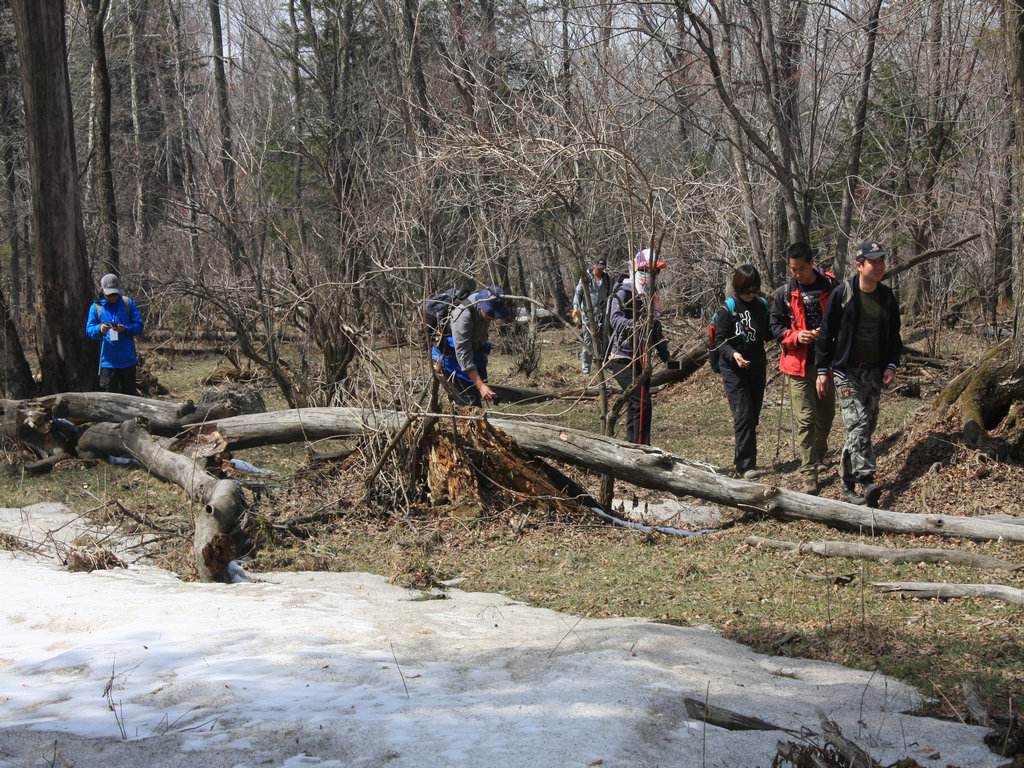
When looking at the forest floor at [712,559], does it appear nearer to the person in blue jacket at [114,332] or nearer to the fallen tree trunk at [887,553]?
the fallen tree trunk at [887,553]


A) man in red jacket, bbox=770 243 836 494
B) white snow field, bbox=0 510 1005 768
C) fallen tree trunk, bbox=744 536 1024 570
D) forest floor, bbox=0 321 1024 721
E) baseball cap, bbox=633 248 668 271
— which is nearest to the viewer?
white snow field, bbox=0 510 1005 768

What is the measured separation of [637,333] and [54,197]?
8.05 meters

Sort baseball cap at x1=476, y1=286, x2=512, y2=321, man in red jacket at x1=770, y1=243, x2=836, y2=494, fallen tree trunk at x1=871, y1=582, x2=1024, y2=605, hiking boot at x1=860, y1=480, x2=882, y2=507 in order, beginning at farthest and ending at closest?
baseball cap at x1=476, y1=286, x2=512, y2=321 → man in red jacket at x1=770, y1=243, x2=836, y2=494 → hiking boot at x1=860, y1=480, x2=882, y2=507 → fallen tree trunk at x1=871, y1=582, x2=1024, y2=605

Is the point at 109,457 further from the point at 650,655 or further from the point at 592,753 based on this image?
the point at 592,753

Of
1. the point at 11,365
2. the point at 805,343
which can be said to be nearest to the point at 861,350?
the point at 805,343

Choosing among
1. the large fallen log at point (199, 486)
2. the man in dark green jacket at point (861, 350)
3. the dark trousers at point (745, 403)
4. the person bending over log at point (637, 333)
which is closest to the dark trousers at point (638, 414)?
the person bending over log at point (637, 333)

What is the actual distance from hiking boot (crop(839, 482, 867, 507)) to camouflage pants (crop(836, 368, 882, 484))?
0.10 meters

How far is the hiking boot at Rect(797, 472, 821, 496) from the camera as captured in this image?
27.8 feet

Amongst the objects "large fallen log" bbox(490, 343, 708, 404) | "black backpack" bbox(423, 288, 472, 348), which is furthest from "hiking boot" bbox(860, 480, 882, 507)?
"large fallen log" bbox(490, 343, 708, 404)

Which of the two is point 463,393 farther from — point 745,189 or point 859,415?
point 745,189

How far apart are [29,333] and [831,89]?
49.5ft

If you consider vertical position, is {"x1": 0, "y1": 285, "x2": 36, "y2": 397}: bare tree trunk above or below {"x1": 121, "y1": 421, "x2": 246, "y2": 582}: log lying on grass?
above

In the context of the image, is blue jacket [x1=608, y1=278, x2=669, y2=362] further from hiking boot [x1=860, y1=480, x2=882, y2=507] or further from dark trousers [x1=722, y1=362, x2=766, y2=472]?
hiking boot [x1=860, y1=480, x2=882, y2=507]

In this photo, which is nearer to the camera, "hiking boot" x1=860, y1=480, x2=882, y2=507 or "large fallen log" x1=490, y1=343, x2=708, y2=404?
"hiking boot" x1=860, y1=480, x2=882, y2=507
